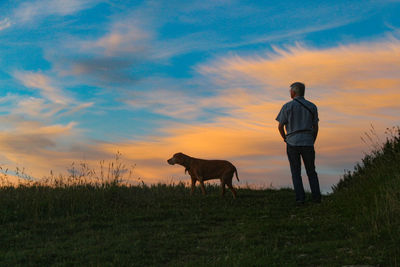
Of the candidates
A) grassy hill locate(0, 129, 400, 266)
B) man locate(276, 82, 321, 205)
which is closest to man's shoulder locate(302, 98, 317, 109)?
man locate(276, 82, 321, 205)

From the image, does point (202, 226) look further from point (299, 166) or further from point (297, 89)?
point (297, 89)

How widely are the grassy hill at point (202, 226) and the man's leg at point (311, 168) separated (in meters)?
0.48

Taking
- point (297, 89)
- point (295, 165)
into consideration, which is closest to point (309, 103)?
point (297, 89)

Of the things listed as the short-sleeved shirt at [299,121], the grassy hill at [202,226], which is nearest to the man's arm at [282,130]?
the short-sleeved shirt at [299,121]

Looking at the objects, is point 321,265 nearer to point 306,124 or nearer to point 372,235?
point 372,235

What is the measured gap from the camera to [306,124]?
12430 mm

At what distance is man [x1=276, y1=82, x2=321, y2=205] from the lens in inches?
490

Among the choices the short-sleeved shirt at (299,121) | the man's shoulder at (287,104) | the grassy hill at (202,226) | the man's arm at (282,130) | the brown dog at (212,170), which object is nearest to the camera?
the grassy hill at (202,226)

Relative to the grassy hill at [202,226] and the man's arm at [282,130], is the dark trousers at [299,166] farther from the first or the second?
the grassy hill at [202,226]

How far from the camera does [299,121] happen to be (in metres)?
12.5

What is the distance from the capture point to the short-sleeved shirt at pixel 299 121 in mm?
12422

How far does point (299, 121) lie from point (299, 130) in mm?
254

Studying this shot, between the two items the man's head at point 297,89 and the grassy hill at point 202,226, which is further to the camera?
the man's head at point 297,89

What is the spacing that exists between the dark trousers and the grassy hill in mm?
514
